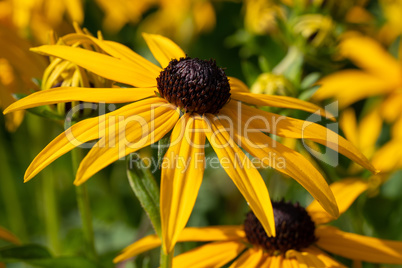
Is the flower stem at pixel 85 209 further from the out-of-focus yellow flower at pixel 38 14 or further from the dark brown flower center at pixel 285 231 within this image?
the out-of-focus yellow flower at pixel 38 14

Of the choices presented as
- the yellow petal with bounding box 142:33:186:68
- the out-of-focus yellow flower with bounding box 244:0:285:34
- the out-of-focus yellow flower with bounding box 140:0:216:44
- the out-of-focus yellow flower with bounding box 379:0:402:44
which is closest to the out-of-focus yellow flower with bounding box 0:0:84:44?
the out-of-focus yellow flower with bounding box 140:0:216:44

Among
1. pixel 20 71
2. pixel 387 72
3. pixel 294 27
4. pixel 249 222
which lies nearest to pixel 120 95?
pixel 249 222

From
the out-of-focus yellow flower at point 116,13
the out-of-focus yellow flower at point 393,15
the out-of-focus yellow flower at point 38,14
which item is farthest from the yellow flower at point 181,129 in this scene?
the out-of-focus yellow flower at point 393,15

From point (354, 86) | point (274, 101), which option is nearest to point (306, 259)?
point (274, 101)

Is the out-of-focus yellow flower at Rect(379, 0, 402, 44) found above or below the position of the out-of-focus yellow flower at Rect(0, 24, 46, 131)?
above

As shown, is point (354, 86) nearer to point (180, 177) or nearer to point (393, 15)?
point (393, 15)

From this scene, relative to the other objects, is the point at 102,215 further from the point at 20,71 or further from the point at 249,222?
the point at 249,222

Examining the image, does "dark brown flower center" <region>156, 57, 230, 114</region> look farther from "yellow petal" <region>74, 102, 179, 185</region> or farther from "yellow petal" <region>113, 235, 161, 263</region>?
"yellow petal" <region>113, 235, 161, 263</region>
